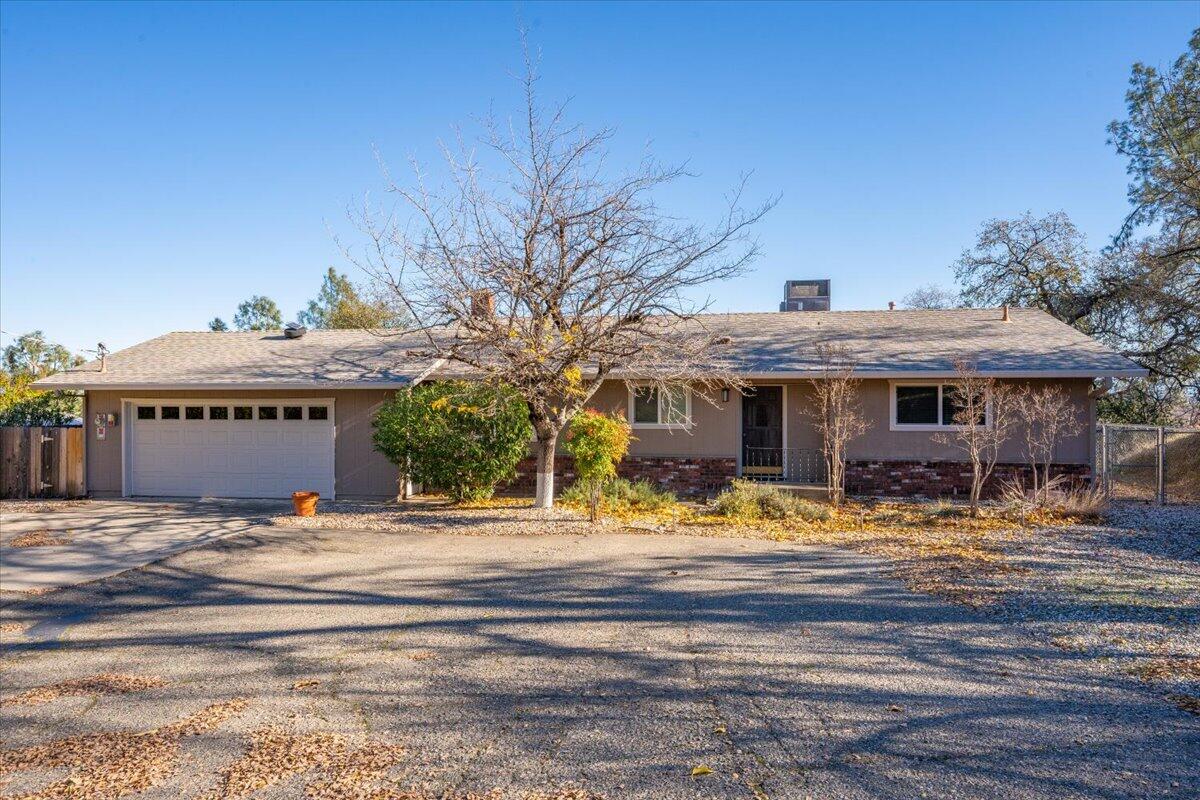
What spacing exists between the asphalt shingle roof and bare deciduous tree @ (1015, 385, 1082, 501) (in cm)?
58

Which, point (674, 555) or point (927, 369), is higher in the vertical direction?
point (927, 369)

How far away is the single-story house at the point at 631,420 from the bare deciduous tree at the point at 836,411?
0.25 m

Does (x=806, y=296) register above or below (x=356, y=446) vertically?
above

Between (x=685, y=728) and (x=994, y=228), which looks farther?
(x=994, y=228)

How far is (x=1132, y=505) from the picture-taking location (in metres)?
15.1

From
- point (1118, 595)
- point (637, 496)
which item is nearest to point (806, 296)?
point (637, 496)

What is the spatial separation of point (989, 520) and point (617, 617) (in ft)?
27.6

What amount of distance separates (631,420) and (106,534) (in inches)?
381

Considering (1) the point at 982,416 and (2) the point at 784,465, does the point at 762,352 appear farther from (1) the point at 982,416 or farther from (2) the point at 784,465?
(1) the point at 982,416

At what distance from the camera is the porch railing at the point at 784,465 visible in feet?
54.6

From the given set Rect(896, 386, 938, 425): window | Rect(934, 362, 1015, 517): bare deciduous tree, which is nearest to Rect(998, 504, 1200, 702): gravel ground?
Rect(934, 362, 1015, 517): bare deciduous tree

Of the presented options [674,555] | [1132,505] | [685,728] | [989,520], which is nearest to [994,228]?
[1132,505]

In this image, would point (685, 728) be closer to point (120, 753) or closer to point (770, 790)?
point (770, 790)

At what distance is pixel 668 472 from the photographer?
16625 mm
